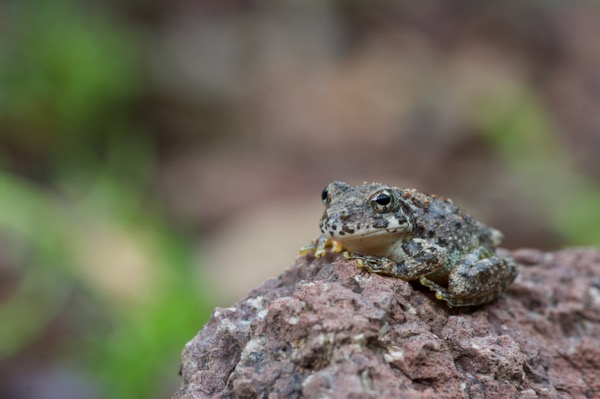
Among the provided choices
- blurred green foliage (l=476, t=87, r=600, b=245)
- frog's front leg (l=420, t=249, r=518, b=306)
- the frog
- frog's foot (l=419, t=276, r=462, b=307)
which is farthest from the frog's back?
blurred green foliage (l=476, t=87, r=600, b=245)

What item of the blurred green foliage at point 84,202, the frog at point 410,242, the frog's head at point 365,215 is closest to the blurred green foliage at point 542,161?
the blurred green foliage at point 84,202

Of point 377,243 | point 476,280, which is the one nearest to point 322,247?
point 377,243

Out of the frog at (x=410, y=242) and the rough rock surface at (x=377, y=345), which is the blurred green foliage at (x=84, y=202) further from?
the frog at (x=410, y=242)

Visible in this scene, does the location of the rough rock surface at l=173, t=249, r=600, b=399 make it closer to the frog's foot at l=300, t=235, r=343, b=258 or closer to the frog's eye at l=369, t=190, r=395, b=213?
the frog's foot at l=300, t=235, r=343, b=258

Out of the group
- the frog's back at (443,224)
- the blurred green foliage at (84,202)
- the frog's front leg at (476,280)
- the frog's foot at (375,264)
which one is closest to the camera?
the frog's foot at (375,264)

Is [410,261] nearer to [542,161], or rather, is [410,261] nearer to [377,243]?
[377,243]

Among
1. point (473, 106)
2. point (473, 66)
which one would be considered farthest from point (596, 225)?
point (473, 66)
